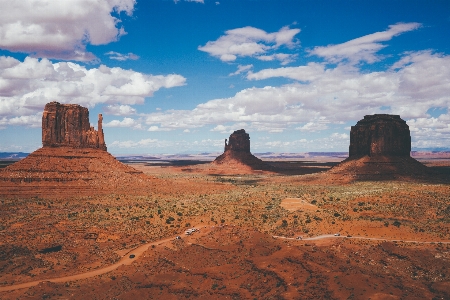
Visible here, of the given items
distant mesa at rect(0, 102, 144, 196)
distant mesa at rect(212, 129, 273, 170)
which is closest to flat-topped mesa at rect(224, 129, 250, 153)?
distant mesa at rect(212, 129, 273, 170)

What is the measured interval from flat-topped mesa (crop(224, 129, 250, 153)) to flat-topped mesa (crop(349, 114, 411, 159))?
7308cm

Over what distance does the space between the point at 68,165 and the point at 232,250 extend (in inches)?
2040

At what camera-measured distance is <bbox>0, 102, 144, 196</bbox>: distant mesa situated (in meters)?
61.2

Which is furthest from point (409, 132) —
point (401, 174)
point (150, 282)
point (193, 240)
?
point (150, 282)

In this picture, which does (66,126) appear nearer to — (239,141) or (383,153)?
(383,153)

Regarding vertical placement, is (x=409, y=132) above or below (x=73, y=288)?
above

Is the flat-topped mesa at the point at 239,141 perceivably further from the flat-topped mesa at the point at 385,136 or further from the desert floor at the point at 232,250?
the desert floor at the point at 232,250

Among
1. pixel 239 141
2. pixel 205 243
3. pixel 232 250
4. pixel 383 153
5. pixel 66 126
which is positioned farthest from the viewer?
pixel 239 141

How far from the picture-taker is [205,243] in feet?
102

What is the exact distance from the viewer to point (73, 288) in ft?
75.8

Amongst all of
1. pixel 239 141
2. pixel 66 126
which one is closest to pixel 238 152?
pixel 239 141

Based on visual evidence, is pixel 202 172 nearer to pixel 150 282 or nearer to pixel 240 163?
pixel 240 163

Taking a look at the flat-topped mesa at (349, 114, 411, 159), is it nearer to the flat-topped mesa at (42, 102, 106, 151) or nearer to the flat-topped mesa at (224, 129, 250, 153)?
the flat-topped mesa at (224, 129, 250, 153)

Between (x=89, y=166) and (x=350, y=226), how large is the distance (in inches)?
2217
